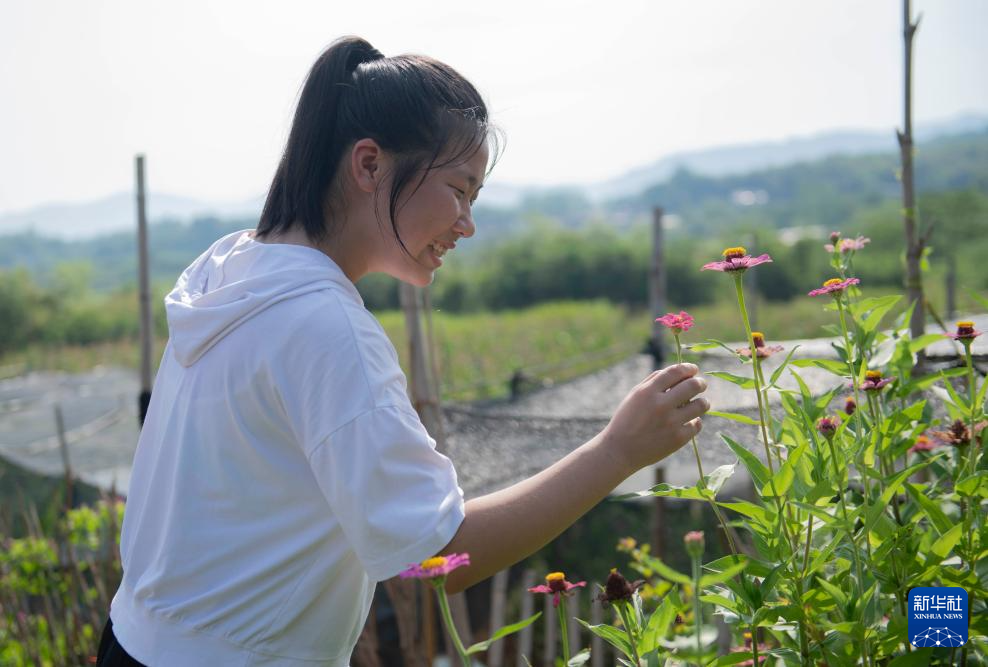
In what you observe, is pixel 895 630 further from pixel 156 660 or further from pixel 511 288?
pixel 511 288

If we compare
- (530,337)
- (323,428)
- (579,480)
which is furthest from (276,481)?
(530,337)

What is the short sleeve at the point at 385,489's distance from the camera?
0.74m

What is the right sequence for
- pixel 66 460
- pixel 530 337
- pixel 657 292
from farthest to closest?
pixel 530 337, pixel 657 292, pixel 66 460

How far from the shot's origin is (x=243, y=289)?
0.87m

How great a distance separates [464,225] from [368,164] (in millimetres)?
112

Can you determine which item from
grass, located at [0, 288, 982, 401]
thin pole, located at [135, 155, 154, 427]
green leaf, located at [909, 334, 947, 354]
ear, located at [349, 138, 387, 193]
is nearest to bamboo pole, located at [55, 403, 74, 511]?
thin pole, located at [135, 155, 154, 427]

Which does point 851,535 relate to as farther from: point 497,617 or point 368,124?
point 497,617

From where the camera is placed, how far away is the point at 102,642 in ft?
3.33

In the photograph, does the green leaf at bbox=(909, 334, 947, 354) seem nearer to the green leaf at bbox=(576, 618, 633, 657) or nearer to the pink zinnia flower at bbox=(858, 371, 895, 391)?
the pink zinnia flower at bbox=(858, 371, 895, 391)

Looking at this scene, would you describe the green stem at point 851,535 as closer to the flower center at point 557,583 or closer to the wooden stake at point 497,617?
the flower center at point 557,583

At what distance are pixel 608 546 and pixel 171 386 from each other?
2.68 metres

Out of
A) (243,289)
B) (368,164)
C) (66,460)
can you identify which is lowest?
(66,460)

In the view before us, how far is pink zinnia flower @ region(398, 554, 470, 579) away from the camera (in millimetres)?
734

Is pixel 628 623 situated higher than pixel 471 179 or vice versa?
pixel 471 179
